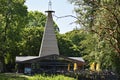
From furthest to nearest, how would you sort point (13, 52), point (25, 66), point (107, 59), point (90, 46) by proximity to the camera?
point (13, 52)
point (25, 66)
point (90, 46)
point (107, 59)

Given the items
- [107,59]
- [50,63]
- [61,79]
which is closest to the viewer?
[61,79]

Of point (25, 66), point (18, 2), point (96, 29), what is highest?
point (18, 2)

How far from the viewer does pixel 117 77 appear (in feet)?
95.1

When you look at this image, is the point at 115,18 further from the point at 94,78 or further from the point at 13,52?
the point at 13,52

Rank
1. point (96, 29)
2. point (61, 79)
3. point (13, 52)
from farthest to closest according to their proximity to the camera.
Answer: point (13, 52), point (61, 79), point (96, 29)

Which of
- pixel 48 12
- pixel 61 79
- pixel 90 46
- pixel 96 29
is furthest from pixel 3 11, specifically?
pixel 96 29

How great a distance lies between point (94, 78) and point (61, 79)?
36.8 feet

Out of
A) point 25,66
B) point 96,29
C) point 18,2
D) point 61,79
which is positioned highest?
point 18,2

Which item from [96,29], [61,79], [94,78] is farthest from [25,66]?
[96,29]

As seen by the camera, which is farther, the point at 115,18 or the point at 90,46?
the point at 90,46

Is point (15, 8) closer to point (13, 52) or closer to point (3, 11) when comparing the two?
point (3, 11)

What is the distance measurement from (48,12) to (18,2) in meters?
4.95

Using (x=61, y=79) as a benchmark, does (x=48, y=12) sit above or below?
above

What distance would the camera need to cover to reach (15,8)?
50.3m
